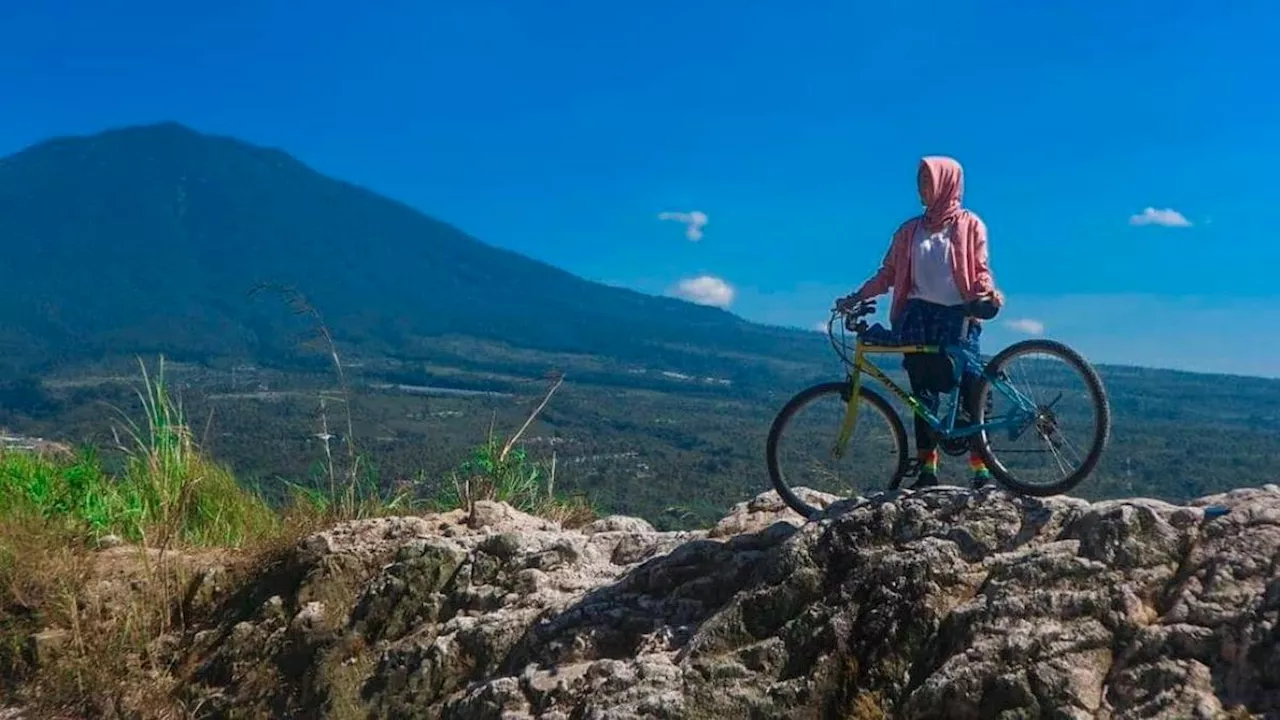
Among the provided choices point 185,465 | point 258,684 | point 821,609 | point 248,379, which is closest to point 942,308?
point 821,609

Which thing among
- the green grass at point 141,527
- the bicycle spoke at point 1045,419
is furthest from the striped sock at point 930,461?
the green grass at point 141,527

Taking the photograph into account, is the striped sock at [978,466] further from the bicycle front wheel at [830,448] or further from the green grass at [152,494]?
the green grass at [152,494]

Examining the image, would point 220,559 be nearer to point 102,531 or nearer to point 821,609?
point 102,531

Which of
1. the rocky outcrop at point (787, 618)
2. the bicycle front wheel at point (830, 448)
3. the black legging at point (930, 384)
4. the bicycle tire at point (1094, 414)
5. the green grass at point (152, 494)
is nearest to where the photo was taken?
the rocky outcrop at point (787, 618)

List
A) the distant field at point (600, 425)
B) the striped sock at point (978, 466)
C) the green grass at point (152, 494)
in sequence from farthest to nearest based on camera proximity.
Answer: the distant field at point (600, 425) < the green grass at point (152, 494) < the striped sock at point (978, 466)

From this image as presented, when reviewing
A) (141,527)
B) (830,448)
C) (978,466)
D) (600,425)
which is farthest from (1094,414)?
(600,425)

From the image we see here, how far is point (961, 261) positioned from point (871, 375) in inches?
28.3

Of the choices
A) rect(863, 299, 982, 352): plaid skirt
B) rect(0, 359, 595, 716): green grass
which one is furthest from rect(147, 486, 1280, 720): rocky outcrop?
rect(863, 299, 982, 352): plaid skirt

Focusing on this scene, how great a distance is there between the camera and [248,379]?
4555 inches

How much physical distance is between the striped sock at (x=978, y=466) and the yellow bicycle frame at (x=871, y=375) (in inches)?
10.9

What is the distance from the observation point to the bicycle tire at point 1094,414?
15.5ft

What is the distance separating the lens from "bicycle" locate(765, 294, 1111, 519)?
15.8 feet

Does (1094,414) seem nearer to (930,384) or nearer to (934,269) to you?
(930,384)

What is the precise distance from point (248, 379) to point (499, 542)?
4615 inches
